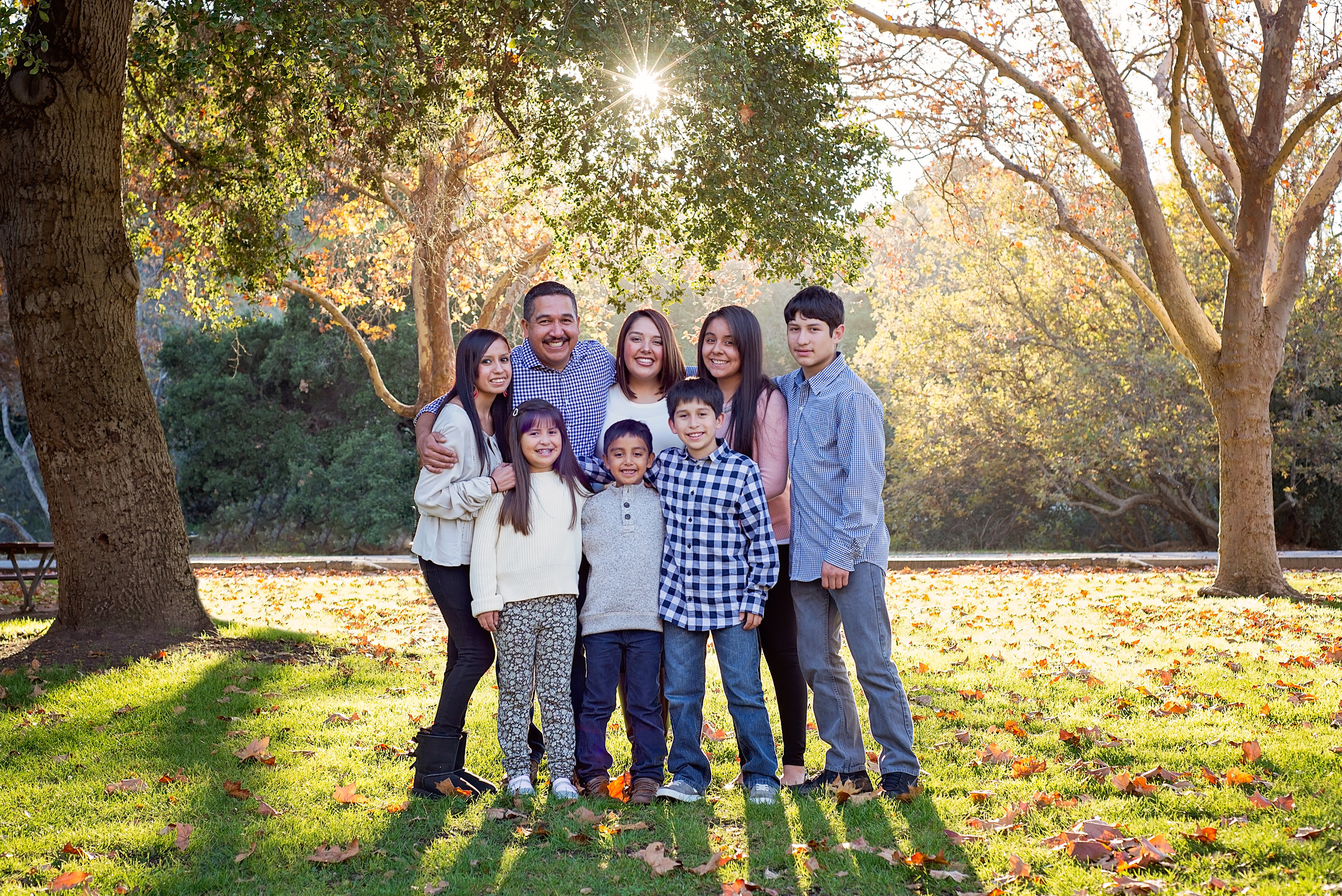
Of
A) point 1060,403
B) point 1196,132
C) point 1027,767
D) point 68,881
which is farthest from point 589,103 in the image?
point 1060,403

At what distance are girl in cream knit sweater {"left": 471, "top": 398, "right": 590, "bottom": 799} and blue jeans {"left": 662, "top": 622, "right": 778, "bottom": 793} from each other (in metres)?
0.44

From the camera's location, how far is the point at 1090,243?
11398 mm

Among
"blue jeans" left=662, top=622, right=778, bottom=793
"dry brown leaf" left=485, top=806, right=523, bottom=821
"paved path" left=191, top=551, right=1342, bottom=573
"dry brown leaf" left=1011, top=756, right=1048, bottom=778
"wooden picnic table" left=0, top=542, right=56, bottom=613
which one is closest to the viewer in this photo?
"dry brown leaf" left=485, top=806, right=523, bottom=821

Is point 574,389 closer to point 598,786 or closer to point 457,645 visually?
point 457,645

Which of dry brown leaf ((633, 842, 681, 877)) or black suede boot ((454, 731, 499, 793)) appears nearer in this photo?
dry brown leaf ((633, 842, 681, 877))

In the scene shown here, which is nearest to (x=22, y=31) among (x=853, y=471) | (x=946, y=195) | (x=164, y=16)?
(x=164, y=16)

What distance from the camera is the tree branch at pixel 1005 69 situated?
10820 mm

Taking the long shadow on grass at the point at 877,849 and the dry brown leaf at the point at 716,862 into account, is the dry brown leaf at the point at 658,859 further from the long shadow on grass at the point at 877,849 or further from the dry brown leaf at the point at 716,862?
the long shadow on grass at the point at 877,849

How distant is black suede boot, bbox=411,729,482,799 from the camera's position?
4406mm

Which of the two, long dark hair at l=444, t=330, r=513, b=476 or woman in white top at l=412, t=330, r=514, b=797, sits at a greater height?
long dark hair at l=444, t=330, r=513, b=476

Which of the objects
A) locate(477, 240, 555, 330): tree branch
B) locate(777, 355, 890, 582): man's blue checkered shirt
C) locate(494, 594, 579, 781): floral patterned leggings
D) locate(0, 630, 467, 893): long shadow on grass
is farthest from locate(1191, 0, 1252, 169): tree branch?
locate(0, 630, 467, 893): long shadow on grass

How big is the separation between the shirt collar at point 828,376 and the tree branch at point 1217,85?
313 inches

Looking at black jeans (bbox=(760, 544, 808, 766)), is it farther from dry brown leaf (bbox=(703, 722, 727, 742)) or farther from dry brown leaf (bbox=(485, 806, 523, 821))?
dry brown leaf (bbox=(485, 806, 523, 821))

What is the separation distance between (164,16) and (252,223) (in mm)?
2528
